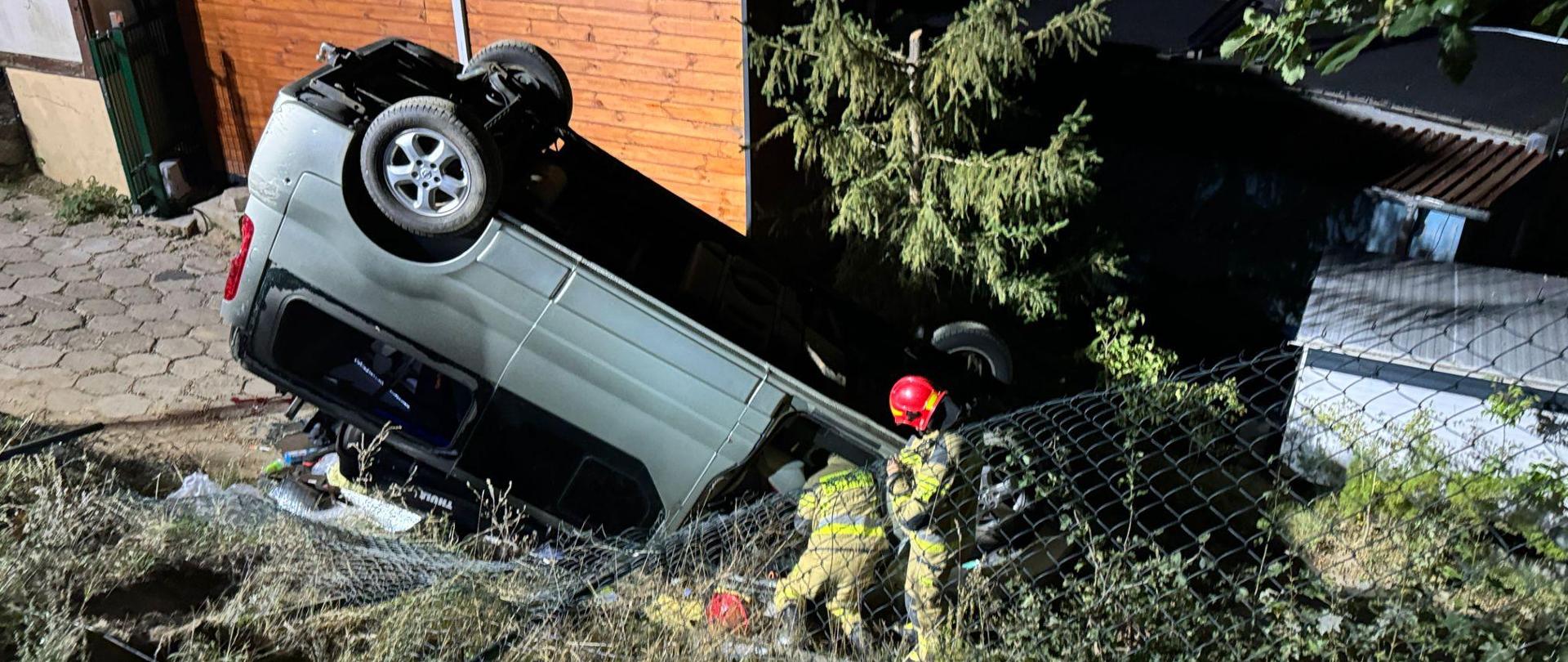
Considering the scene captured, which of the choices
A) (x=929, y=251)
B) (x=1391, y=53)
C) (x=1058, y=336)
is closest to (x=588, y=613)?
(x=929, y=251)

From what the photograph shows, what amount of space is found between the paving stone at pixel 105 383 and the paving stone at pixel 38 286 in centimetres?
159

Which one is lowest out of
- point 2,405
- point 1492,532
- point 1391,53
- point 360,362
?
point 2,405

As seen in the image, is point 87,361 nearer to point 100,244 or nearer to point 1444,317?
point 100,244

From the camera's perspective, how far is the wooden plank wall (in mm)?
7887

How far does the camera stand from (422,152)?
445 centimetres

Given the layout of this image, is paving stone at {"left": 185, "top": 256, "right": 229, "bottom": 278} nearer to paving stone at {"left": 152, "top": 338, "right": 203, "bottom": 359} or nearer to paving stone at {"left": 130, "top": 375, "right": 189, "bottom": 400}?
paving stone at {"left": 152, "top": 338, "right": 203, "bottom": 359}

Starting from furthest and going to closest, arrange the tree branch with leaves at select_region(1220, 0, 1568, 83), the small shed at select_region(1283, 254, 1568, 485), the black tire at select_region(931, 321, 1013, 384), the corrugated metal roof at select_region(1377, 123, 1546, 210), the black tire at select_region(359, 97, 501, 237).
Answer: the corrugated metal roof at select_region(1377, 123, 1546, 210) < the black tire at select_region(931, 321, 1013, 384) < the small shed at select_region(1283, 254, 1568, 485) < the black tire at select_region(359, 97, 501, 237) < the tree branch with leaves at select_region(1220, 0, 1568, 83)

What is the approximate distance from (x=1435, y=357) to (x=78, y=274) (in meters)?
9.18

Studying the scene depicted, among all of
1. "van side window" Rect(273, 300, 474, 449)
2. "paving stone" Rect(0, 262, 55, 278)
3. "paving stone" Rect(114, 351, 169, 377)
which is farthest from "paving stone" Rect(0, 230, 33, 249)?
"van side window" Rect(273, 300, 474, 449)

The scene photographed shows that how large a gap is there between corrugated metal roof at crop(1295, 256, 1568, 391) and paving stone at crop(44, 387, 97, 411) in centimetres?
704

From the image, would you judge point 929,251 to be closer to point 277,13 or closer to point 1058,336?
point 1058,336

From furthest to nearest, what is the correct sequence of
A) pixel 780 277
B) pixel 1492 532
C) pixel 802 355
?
pixel 780 277, pixel 802 355, pixel 1492 532

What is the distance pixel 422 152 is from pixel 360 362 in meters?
1.50

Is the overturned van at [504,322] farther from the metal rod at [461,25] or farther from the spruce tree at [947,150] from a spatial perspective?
the metal rod at [461,25]
